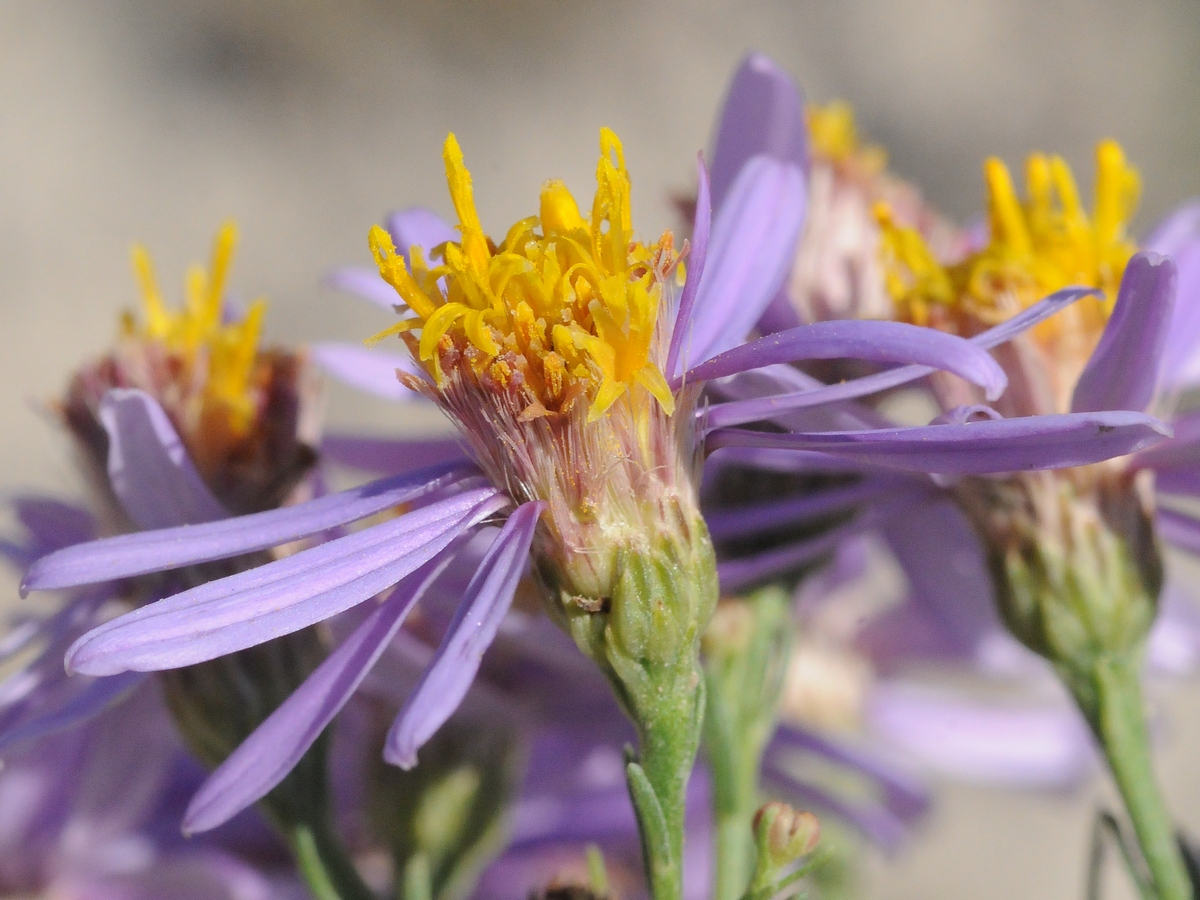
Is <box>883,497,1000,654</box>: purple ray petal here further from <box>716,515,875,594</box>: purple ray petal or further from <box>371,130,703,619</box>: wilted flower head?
<box>371,130,703,619</box>: wilted flower head

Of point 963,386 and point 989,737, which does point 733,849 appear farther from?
point 989,737

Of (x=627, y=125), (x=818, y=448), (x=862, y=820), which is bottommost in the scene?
(x=862, y=820)

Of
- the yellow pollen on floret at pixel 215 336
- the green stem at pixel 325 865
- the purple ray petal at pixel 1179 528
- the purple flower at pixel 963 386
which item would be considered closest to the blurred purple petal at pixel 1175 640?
the purple flower at pixel 963 386

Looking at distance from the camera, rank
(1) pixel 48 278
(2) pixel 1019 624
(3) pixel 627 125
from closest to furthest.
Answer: (2) pixel 1019 624, (1) pixel 48 278, (3) pixel 627 125

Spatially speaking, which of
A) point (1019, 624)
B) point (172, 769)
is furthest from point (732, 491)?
point (172, 769)

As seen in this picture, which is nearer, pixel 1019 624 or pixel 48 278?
pixel 1019 624

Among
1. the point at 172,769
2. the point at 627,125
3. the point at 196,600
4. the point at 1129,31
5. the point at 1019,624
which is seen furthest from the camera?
the point at 627,125

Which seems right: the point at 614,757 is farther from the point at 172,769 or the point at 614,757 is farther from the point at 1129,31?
the point at 1129,31

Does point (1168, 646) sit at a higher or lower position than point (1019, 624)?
lower
